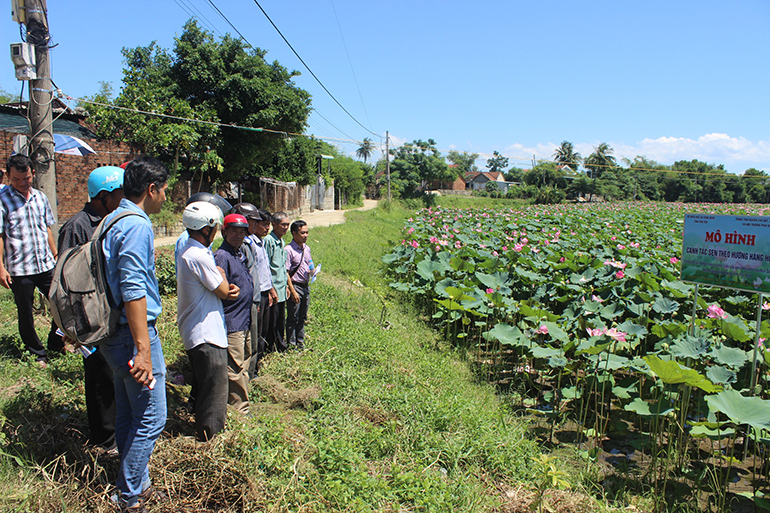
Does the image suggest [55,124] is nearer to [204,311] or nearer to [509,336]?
[204,311]

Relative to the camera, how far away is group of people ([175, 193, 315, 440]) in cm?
273

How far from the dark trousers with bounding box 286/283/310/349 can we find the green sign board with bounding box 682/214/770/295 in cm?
358

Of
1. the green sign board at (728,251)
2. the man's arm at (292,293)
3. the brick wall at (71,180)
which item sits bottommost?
the man's arm at (292,293)

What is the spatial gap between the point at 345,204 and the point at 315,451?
110 ft

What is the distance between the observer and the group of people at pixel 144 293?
7.20 feet

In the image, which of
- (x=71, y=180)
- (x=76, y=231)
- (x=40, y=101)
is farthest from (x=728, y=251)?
(x=71, y=180)

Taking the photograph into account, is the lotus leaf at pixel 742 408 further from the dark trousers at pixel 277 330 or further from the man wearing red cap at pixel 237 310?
the dark trousers at pixel 277 330

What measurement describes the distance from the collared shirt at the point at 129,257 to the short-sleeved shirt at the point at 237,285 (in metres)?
0.97

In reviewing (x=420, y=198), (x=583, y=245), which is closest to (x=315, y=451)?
(x=583, y=245)

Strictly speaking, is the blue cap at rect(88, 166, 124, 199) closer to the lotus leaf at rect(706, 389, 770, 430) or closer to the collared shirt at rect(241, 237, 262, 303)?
the collared shirt at rect(241, 237, 262, 303)

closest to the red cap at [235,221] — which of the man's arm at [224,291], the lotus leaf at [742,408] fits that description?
the man's arm at [224,291]

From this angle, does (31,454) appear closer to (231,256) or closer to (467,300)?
(231,256)

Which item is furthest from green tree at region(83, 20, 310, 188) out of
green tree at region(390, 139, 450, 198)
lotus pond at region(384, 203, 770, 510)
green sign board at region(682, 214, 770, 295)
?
green tree at region(390, 139, 450, 198)

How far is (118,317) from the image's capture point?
221 centimetres
